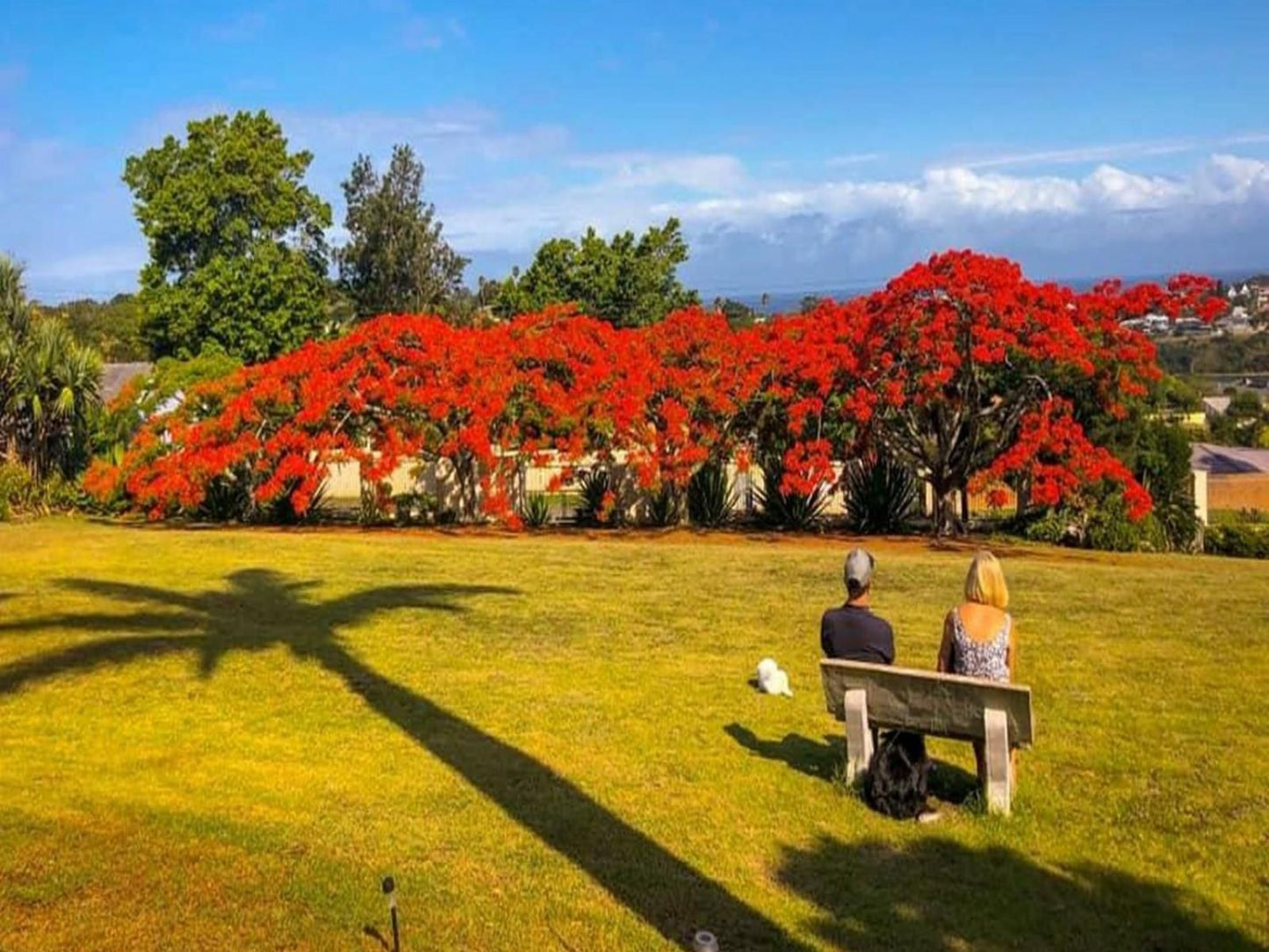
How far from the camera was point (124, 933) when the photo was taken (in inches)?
198

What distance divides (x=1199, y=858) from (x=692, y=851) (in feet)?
8.27

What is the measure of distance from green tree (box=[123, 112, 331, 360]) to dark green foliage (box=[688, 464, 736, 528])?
26.0 meters

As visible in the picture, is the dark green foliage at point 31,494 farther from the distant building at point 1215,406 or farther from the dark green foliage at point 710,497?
the distant building at point 1215,406

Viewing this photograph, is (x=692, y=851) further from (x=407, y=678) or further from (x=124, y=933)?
(x=407, y=678)

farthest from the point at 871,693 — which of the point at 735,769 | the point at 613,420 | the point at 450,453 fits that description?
the point at 450,453

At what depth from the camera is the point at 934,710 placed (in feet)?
21.7

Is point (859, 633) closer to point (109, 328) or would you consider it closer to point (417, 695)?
point (417, 695)

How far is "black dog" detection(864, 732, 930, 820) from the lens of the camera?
6.63 metres

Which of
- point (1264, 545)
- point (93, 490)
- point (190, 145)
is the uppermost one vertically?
point (190, 145)

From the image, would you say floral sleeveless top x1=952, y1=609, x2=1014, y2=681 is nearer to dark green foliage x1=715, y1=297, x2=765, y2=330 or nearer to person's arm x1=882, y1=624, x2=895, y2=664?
person's arm x1=882, y1=624, x2=895, y2=664

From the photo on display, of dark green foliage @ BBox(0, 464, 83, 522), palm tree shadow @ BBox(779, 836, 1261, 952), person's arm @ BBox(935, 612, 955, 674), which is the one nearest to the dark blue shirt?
person's arm @ BBox(935, 612, 955, 674)

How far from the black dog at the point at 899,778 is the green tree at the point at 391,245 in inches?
1914

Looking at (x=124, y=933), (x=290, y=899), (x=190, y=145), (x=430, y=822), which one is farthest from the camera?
(x=190, y=145)

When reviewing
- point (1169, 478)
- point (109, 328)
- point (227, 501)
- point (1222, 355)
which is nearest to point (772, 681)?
point (1169, 478)
